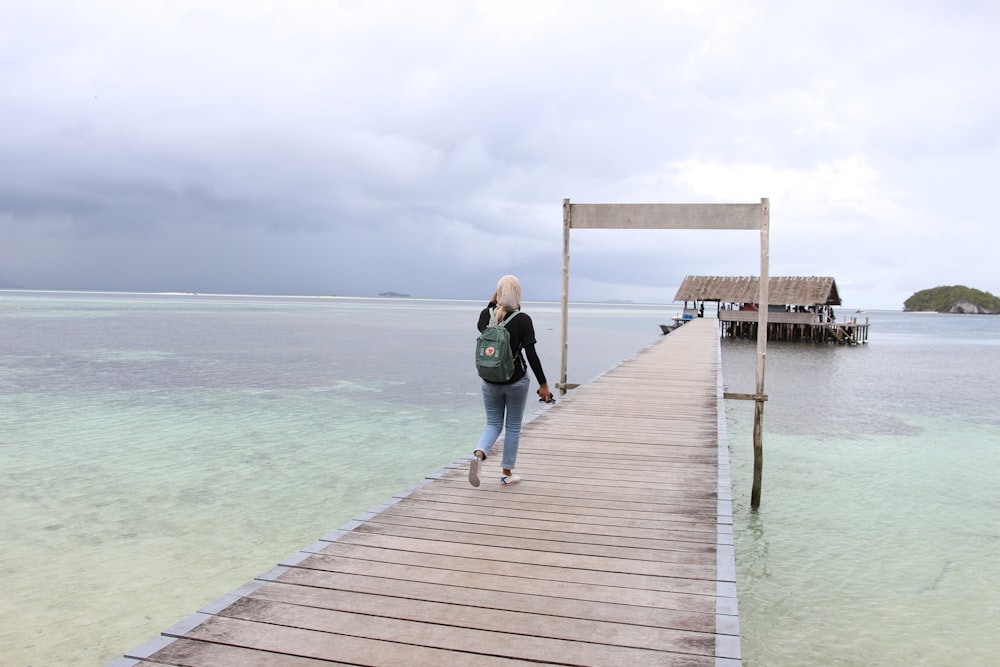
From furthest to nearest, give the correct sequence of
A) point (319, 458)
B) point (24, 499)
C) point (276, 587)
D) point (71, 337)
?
point (71, 337) < point (319, 458) < point (24, 499) < point (276, 587)

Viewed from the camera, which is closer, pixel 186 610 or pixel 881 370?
pixel 186 610

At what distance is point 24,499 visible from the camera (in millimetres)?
8797

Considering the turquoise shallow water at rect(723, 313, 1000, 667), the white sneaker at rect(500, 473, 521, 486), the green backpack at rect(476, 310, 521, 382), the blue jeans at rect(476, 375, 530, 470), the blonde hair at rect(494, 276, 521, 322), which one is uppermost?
the blonde hair at rect(494, 276, 521, 322)

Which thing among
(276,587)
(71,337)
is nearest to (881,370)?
(276,587)

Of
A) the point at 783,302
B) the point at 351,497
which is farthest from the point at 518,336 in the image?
the point at 783,302

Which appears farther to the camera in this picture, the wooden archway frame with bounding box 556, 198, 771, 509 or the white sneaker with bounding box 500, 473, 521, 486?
the wooden archway frame with bounding box 556, 198, 771, 509

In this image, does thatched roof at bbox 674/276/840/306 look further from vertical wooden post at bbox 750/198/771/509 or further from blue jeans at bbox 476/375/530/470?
blue jeans at bbox 476/375/530/470

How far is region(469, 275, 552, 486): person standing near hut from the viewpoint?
5332 mm

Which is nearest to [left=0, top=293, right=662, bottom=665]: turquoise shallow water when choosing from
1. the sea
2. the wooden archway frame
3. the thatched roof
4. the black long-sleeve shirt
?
the sea

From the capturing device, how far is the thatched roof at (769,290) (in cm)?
4359

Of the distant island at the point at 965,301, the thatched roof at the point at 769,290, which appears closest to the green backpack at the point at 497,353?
the thatched roof at the point at 769,290

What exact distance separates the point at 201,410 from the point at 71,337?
91.4ft

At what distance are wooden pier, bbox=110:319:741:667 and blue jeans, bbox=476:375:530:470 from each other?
0.31 meters

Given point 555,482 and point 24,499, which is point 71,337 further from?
point 555,482
